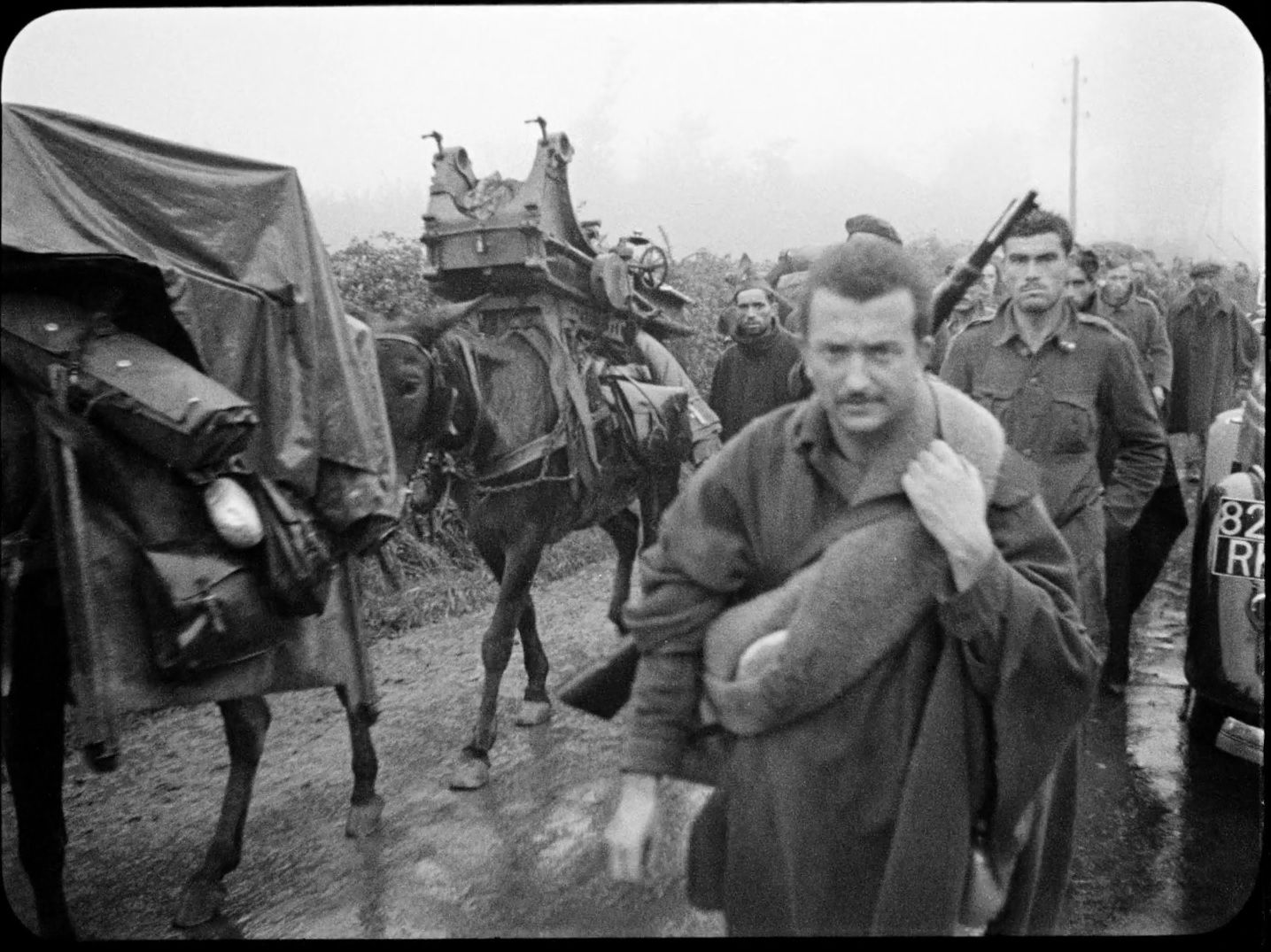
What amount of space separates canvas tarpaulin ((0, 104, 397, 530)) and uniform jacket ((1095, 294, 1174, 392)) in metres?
2.11

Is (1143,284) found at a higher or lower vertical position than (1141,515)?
higher

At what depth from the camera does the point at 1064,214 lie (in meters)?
2.45

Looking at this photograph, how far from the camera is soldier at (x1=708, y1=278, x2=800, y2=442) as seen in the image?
2.33 metres

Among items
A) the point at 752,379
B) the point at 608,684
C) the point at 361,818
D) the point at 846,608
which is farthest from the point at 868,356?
the point at 361,818

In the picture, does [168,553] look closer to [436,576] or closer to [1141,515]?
[436,576]

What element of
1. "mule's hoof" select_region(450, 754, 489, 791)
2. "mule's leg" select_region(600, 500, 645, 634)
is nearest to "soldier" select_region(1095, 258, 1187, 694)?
"mule's leg" select_region(600, 500, 645, 634)

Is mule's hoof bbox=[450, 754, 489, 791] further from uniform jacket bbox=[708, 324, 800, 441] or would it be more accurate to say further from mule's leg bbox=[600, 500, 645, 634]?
uniform jacket bbox=[708, 324, 800, 441]

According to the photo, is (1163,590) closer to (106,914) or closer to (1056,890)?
(1056,890)

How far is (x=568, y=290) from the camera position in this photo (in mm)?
2723

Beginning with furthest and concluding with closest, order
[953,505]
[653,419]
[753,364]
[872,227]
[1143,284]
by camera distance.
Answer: [653,419]
[1143,284]
[753,364]
[872,227]
[953,505]

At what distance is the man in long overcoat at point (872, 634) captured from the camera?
5.80ft

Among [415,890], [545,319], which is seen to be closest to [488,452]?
[545,319]

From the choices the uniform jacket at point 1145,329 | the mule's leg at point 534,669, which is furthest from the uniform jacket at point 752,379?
the uniform jacket at point 1145,329

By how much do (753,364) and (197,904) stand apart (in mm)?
2007
